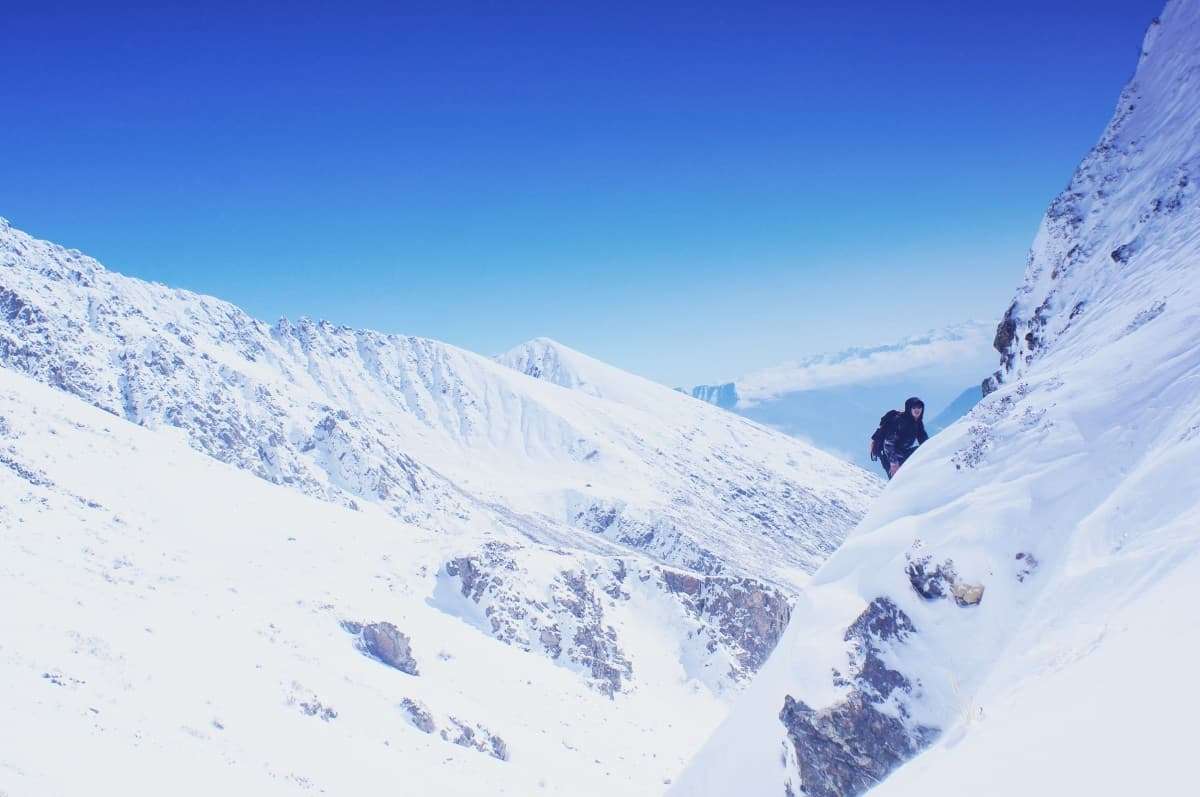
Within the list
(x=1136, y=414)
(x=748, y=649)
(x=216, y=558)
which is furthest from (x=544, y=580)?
(x=1136, y=414)

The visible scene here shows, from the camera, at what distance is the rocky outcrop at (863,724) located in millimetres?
10406

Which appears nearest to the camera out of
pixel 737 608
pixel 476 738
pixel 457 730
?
pixel 457 730

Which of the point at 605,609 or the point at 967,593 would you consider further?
the point at 605,609

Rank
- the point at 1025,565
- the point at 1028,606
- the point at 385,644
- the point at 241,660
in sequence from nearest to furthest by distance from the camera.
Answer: the point at 1028,606 < the point at 1025,565 < the point at 241,660 < the point at 385,644

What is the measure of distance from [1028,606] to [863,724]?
10.6ft

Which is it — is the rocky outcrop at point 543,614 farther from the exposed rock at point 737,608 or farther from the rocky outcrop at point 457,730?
the rocky outcrop at point 457,730

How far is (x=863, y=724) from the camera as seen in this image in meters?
10.9

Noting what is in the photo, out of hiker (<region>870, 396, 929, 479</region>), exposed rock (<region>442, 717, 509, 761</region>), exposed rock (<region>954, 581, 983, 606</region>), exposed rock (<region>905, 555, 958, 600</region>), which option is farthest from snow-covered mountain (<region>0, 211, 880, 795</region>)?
hiker (<region>870, 396, 929, 479</region>)

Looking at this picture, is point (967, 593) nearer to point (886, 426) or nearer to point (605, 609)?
point (886, 426)

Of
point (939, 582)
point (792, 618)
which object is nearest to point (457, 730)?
point (792, 618)

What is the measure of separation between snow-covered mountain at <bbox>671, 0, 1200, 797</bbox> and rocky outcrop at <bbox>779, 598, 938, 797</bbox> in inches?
1.2

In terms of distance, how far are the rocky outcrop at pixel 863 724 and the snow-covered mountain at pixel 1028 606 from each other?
0.03m

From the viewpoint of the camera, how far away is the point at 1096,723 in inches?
167

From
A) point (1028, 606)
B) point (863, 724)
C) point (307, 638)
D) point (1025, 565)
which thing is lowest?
point (307, 638)
